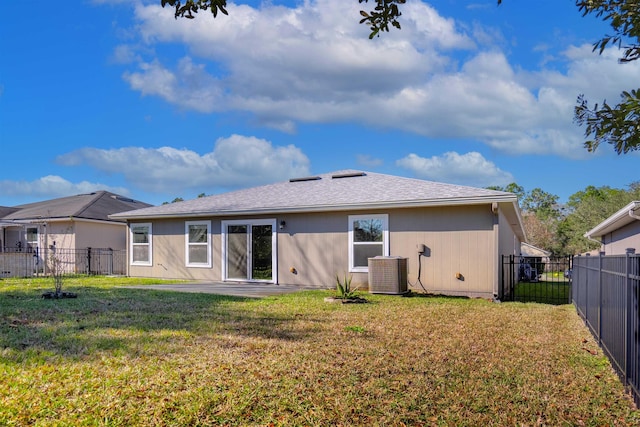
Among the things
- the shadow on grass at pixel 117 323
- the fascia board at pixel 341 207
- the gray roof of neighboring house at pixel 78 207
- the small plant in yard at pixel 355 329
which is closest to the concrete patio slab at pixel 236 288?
the shadow on grass at pixel 117 323

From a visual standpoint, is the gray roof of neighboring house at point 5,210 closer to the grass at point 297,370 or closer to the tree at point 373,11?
the grass at point 297,370

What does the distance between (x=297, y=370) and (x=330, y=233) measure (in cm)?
914

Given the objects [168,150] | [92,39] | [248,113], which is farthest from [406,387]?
[168,150]

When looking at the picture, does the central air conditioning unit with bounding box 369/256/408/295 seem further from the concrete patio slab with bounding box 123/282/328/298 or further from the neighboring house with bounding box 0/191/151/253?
the neighboring house with bounding box 0/191/151/253

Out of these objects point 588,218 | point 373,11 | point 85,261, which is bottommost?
point 85,261

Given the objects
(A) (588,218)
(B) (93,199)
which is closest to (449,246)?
(B) (93,199)

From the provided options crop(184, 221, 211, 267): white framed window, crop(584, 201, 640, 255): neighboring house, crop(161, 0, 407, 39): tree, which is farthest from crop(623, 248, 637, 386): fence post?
crop(184, 221, 211, 267): white framed window

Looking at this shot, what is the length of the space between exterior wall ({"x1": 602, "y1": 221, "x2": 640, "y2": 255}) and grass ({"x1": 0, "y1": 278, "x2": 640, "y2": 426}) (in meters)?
5.08

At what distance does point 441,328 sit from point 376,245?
238 inches

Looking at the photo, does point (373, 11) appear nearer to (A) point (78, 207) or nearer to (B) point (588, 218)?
(A) point (78, 207)

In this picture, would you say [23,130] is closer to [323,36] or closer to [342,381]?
[323,36]

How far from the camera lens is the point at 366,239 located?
1320 cm

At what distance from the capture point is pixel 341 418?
11.3 ft

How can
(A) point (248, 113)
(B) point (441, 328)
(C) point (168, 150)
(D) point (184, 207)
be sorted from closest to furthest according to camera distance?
(B) point (441, 328), (D) point (184, 207), (A) point (248, 113), (C) point (168, 150)
